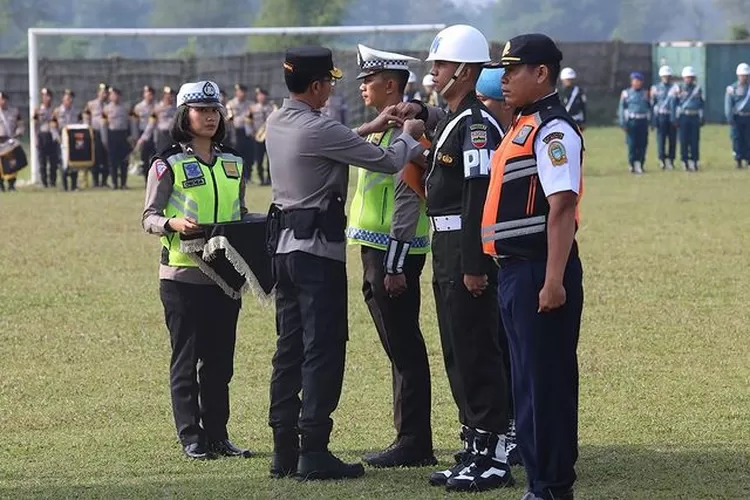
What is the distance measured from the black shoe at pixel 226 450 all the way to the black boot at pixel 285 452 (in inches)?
24.3

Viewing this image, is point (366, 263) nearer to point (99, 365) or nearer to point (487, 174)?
point (487, 174)

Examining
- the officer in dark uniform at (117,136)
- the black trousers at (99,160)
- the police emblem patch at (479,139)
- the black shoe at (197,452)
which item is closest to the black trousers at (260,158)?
the officer in dark uniform at (117,136)

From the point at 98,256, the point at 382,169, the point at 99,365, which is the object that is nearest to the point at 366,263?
the point at 382,169

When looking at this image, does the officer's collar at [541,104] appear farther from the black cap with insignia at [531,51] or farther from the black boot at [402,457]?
the black boot at [402,457]

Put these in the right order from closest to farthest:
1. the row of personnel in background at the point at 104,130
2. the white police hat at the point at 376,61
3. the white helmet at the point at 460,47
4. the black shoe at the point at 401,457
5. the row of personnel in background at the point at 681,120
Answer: the white helmet at the point at 460,47, the white police hat at the point at 376,61, the black shoe at the point at 401,457, the row of personnel in background at the point at 104,130, the row of personnel in background at the point at 681,120

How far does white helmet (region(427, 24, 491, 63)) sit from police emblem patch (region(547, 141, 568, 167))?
106 centimetres

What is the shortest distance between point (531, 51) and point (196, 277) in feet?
7.99

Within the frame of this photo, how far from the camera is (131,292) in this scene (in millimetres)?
14141

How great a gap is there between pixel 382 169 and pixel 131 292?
7.70m

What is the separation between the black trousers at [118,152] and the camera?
91.4 ft

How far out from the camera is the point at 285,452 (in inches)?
279

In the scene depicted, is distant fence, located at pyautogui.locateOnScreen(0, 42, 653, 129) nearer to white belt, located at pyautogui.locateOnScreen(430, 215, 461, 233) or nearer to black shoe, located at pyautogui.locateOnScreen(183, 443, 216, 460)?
black shoe, located at pyautogui.locateOnScreen(183, 443, 216, 460)

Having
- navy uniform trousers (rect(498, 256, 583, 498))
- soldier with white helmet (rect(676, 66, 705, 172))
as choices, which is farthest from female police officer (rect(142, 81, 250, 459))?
soldier with white helmet (rect(676, 66, 705, 172))

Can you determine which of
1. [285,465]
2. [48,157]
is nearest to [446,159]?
[285,465]
